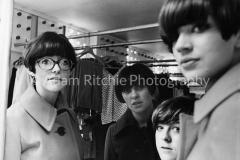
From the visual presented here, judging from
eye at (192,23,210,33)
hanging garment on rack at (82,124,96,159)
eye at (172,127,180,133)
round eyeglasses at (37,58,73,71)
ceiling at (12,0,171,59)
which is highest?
ceiling at (12,0,171,59)

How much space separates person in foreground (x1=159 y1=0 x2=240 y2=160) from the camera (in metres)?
0.33

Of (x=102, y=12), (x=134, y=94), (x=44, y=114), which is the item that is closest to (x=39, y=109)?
(x=44, y=114)

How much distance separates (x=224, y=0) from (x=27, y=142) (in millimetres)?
581

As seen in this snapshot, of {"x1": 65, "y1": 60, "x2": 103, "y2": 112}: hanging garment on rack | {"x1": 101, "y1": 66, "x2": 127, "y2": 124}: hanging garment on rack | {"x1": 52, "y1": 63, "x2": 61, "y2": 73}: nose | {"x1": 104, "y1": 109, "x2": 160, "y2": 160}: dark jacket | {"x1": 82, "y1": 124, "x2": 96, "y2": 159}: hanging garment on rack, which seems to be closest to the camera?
{"x1": 52, "y1": 63, "x2": 61, "y2": 73}: nose

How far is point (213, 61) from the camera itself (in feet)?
1.12

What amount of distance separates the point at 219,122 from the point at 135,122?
54 centimetres

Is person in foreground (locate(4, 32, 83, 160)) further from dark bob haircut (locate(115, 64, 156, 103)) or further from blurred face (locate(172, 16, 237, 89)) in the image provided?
blurred face (locate(172, 16, 237, 89))

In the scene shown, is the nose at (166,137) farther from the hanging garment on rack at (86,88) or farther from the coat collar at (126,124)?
the hanging garment on rack at (86,88)

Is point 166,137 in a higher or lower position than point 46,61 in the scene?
lower

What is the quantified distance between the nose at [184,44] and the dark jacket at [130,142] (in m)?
0.50

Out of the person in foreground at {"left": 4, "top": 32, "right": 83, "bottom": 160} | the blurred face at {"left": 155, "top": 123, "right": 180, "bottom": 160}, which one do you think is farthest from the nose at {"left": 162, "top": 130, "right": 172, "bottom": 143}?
the person in foreground at {"left": 4, "top": 32, "right": 83, "bottom": 160}

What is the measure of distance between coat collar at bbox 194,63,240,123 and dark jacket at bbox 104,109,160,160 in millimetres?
463

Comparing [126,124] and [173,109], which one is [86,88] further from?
[173,109]

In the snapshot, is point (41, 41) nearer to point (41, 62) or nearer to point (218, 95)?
point (41, 62)
